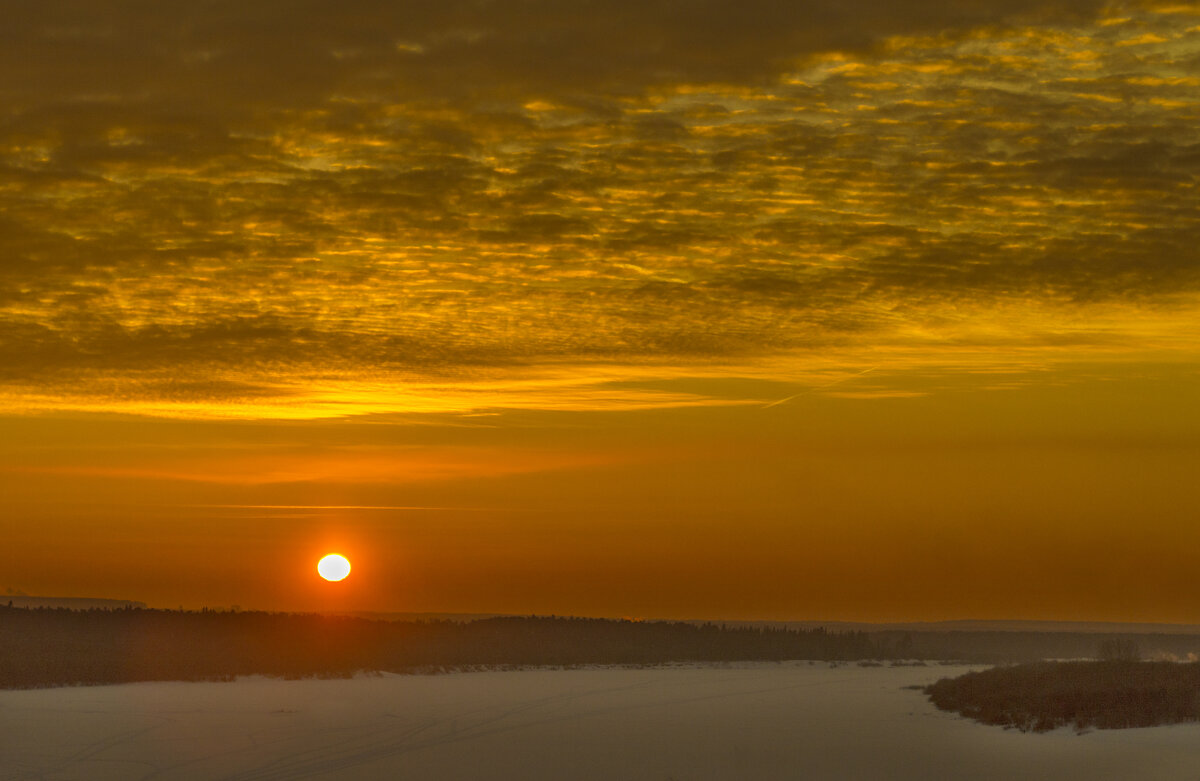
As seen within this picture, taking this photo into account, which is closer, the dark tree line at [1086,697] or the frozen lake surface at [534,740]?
the frozen lake surface at [534,740]

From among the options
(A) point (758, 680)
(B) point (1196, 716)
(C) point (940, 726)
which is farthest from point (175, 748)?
(A) point (758, 680)

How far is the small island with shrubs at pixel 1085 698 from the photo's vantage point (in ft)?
152

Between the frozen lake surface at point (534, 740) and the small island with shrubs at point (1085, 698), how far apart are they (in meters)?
1.49

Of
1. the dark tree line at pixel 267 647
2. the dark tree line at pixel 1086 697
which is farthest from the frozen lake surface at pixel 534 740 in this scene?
the dark tree line at pixel 267 647

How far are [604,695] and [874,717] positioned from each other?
2385cm

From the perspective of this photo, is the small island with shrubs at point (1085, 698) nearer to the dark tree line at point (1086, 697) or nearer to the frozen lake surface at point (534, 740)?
the dark tree line at point (1086, 697)

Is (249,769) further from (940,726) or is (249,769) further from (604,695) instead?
(604,695)

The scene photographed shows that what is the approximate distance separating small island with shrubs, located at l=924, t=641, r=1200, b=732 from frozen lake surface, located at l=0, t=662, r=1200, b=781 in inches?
58.8

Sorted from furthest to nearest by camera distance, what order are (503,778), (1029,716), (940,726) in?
1. (940,726)
2. (1029,716)
3. (503,778)

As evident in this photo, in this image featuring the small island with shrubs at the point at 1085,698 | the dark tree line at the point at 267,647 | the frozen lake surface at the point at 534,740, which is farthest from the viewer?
the dark tree line at the point at 267,647

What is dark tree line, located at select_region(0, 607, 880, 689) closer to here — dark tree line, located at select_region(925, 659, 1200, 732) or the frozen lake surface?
the frozen lake surface

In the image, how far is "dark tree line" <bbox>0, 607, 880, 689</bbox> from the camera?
9425cm

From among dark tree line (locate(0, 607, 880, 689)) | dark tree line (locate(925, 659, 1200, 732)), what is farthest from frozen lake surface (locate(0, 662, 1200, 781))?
dark tree line (locate(0, 607, 880, 689))

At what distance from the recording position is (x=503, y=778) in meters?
36.8
